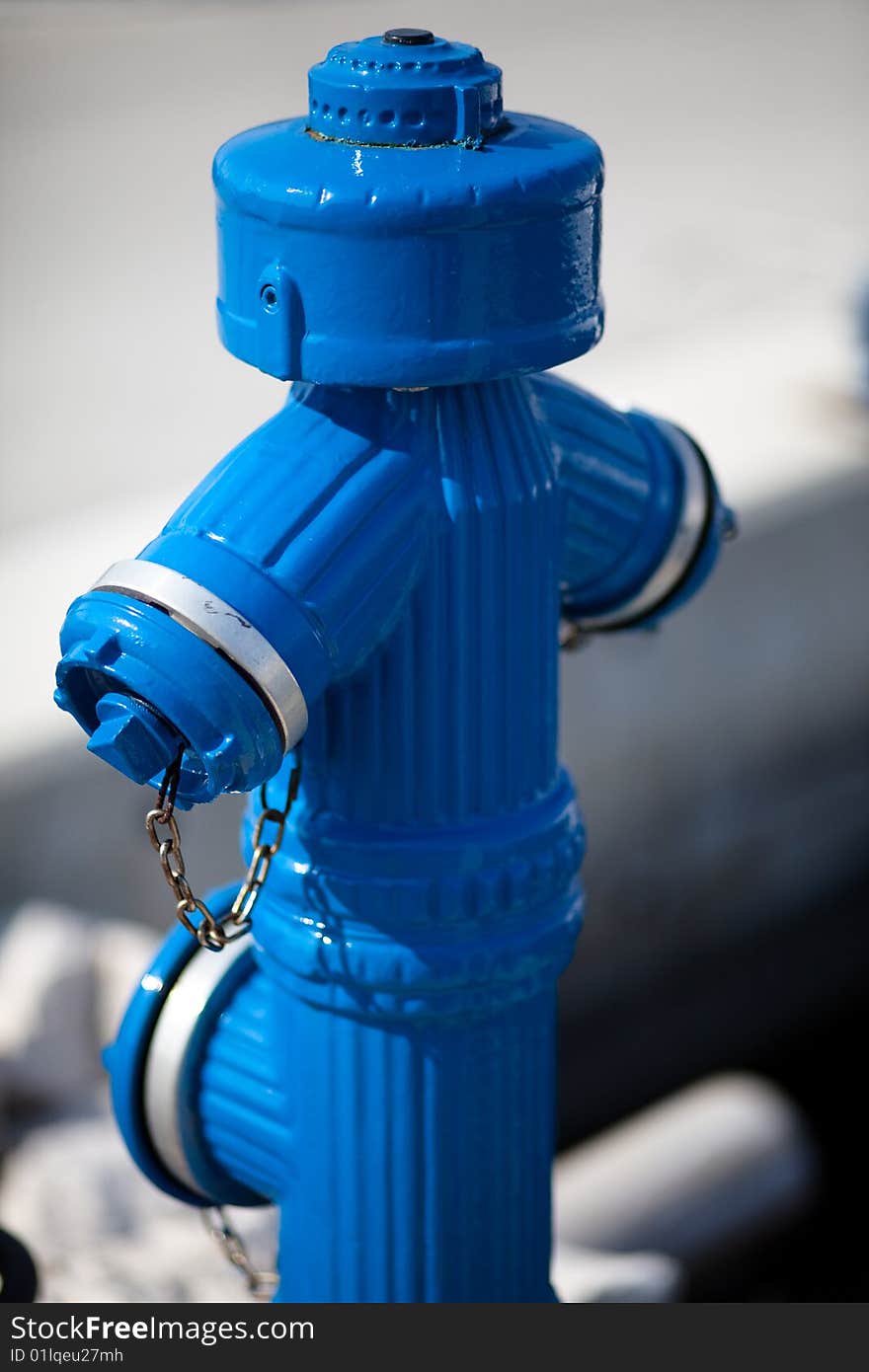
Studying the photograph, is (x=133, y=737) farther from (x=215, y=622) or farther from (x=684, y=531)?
(x=684, y=531)

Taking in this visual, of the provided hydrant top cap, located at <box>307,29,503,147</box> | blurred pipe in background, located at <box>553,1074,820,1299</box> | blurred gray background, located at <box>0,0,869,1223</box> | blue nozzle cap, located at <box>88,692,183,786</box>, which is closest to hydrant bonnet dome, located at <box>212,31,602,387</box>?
hydrant top cap, located at <box>307,29,503,147</box>

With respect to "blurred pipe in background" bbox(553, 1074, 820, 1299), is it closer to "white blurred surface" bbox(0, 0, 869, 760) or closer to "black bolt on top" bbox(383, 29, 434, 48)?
"white blurred surface" bbox(0, 0, 869, 760)

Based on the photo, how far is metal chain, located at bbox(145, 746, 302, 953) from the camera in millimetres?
611

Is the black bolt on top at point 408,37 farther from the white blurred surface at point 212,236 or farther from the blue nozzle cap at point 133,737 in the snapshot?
the white blurred surface at point 212,236

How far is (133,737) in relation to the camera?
598 millimetres

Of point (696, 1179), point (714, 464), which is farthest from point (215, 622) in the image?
point (714, 464)

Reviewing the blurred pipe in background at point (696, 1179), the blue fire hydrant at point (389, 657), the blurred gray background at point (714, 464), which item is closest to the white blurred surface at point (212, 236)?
the blurred gray background at point (714, 464)

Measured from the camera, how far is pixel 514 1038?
72 cm

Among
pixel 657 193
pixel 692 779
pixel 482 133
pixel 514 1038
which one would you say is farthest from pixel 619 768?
pixel 657 193

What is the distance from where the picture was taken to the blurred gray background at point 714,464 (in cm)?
162

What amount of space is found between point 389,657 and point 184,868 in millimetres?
105

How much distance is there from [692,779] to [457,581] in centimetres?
116

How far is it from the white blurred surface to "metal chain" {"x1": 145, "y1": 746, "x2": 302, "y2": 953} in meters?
0.70

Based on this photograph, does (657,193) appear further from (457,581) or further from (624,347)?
(457,581)
